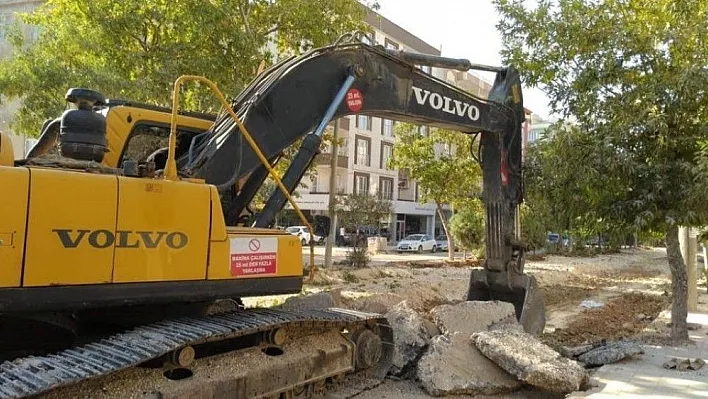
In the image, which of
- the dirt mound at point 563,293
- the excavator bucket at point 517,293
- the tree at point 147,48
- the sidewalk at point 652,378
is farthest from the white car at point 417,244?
the sidewalk at point 652,378

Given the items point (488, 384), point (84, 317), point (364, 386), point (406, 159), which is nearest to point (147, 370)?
point (84, 317)

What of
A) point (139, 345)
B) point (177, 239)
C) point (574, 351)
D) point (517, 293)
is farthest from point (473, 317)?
point (139, 345)

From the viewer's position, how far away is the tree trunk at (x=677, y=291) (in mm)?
9180

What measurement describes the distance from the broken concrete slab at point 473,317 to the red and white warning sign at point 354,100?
2.47 m

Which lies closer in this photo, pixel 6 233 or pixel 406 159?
pixel 6 233

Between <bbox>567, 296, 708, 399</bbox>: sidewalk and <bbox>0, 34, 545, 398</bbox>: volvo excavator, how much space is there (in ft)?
7.32

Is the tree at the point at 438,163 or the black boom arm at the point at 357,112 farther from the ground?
the tree at the point at 438,163

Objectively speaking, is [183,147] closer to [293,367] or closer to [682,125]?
[293,367]

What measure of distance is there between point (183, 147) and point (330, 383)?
2.70m

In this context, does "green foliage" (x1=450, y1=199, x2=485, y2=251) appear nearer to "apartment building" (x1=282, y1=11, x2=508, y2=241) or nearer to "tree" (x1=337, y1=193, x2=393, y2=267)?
"tree" (x1=337, y1=193, x2=393, y2=267)

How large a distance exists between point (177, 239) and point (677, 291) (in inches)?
299

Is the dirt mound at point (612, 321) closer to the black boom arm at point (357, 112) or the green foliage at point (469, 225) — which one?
the black boom arm at point (357, 112)

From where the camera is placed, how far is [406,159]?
27.2 meters

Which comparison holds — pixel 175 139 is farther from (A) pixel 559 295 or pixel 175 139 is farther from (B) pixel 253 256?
(A) pixel 559 295
